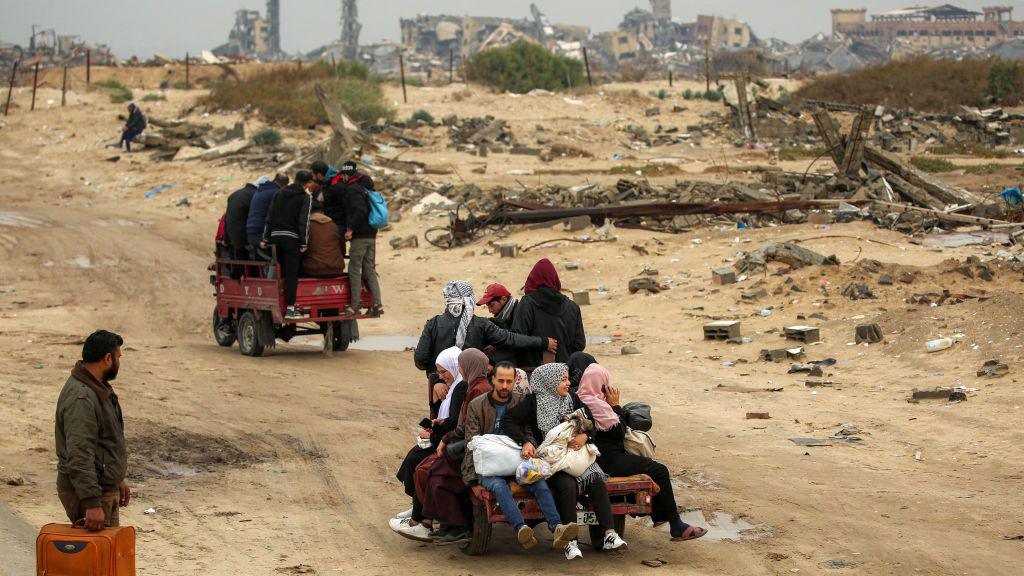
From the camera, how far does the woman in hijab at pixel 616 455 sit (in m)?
7.79

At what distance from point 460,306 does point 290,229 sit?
19.1ft

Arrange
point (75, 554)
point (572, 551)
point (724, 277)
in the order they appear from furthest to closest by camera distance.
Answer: point (724, 277)
point (572, 551)
point (75, 554)

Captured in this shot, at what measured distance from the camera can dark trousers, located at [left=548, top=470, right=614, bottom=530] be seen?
755 cm

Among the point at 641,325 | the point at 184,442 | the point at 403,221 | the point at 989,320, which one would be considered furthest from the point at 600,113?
the point at 184,442

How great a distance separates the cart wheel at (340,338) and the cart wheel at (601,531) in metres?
8.49

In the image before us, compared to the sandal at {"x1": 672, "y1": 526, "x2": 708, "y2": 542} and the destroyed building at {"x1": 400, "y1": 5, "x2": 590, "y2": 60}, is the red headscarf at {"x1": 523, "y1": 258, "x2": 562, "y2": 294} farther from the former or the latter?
the destroyed building at {"x1": 400, "y1": 5, "x2": 590, "y2": 60}

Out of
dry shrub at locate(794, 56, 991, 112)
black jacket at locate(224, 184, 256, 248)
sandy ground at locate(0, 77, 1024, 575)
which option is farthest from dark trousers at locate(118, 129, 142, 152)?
dry shrub at locate(794, 56, 991, 112)

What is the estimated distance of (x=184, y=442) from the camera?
35.6 feet

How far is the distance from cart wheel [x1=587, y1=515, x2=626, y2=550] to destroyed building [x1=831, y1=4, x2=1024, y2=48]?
441 feet

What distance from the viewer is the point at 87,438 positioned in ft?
20.4

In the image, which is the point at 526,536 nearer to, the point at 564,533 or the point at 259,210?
the point at 564,533

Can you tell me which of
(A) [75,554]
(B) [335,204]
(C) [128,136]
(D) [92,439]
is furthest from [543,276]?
(C) [128,136]

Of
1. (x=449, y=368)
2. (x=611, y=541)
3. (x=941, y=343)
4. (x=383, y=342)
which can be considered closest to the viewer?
(x=611, y=541)

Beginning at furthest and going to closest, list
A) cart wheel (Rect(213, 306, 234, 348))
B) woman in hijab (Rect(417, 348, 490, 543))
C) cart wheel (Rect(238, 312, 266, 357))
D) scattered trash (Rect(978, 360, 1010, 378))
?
cart wheel (Rect(213, 306, 234, 348)) < cart wheel (Rect(238, 312, 266, 357)) < scattered trash (Rect(978, 360, 1010, 378)) < woman in hijab (Rect(417, 348, 490, 543))
